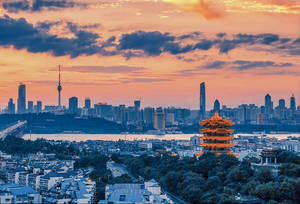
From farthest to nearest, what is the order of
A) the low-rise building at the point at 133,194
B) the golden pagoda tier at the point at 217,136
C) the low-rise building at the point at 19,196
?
1. the golden pagoda tier at the point at 217,136
2. the low-rise building at the point at 133,194
3. the low-rise building at the point at 19,196

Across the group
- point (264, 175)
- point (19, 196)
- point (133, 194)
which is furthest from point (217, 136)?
point (19, 196)

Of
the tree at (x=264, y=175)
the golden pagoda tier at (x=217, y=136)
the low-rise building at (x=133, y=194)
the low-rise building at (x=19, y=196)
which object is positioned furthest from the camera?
the golden pagoda tier at (x=217, y=136)

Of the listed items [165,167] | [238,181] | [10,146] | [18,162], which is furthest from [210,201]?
[10,146]

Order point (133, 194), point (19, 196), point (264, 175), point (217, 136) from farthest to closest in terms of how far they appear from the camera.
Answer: point (217, 136)
point (264, 175)
point (133, 194)
point (19, 196)

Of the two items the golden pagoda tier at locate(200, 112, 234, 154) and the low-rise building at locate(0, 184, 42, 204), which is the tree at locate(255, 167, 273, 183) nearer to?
the low-rise building at locate(0, 184, 42, 204)

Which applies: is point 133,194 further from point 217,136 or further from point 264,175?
point 217,136

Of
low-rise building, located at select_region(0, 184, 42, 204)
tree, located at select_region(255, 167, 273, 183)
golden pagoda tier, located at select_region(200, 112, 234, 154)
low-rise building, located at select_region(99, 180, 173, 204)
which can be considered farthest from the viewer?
golden pagoda tier, located at select_region(200, 112, 234, 154)

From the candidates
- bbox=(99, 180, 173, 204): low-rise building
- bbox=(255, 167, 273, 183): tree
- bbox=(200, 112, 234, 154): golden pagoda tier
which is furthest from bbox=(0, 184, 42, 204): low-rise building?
bbox=(200, 112, 234, 154): golden pagoda tier

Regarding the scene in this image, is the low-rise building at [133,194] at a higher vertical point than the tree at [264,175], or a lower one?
lower

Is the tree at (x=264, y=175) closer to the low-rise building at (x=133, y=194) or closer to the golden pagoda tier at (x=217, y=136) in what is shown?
the low-rise building at (x=133, y=194)

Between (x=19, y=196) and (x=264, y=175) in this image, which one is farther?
(x=264, y=175)

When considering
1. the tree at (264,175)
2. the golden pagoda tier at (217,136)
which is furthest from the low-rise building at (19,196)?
the golden pagoda tier at (217,136)
